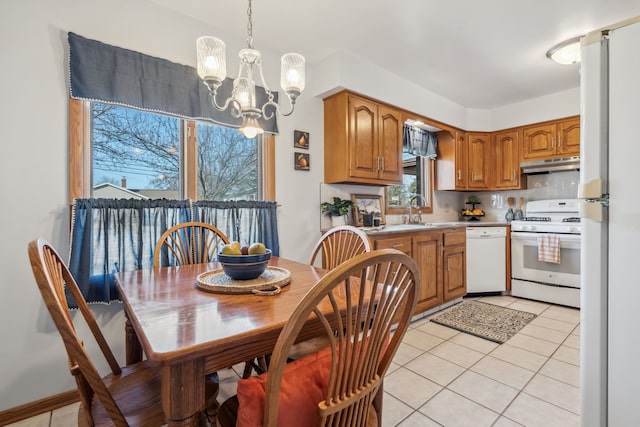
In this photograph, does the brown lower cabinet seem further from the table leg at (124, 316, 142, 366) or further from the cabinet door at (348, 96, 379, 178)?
the table leg at (124, 316, 142, 366)

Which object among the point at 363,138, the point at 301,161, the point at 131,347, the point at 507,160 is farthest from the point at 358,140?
the point at 507,160

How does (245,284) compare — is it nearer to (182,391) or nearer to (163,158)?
(182,391)

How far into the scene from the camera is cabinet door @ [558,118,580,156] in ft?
11.8

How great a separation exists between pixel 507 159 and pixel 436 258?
6.72ft

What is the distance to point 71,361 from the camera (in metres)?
0.90

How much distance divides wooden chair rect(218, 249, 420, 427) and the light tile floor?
3.31 ft

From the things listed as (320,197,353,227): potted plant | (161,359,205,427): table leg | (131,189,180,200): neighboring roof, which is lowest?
(161,359,205,427): table leg

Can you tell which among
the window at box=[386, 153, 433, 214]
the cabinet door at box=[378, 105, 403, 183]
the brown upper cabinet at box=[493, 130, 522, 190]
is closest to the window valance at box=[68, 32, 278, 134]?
the cabinet door at box=[378, 105, 403, 183]

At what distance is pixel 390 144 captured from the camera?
3.20 m

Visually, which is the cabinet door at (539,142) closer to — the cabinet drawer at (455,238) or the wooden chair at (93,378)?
the cabinet drawer at (455,238)

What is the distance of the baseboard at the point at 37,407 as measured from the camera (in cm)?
162

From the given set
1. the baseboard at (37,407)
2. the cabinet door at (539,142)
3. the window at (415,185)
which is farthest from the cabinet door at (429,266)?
the baseboard at (37,407)

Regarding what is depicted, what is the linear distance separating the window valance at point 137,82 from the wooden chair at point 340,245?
1.24 meters

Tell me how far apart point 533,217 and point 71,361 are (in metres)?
4.66
